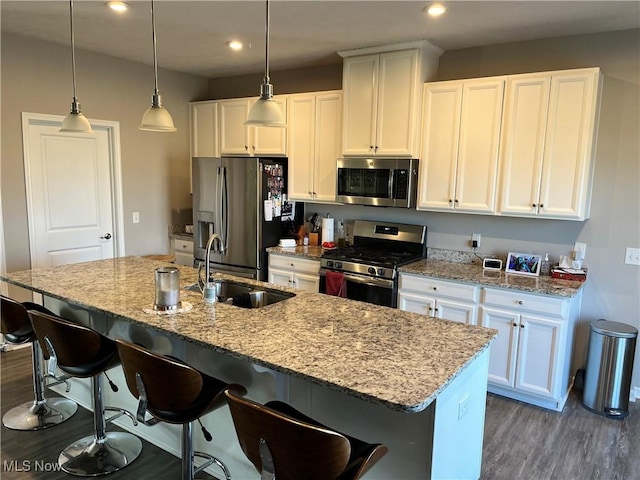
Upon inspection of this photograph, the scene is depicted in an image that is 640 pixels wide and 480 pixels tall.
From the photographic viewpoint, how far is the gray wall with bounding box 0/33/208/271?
3.89 meters

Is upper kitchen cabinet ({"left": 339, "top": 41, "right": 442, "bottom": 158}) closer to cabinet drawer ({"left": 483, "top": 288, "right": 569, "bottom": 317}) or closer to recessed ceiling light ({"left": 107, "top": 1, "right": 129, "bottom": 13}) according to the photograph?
cabinet drawer ({"left": 483, "top": 288, "right": 569, "bottom": 317})

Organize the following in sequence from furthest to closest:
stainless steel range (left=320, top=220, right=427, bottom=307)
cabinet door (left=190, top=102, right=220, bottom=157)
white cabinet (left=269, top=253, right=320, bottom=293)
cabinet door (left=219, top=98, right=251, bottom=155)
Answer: cabinet door (left=190, top=102, right=220, bottom=157)
cabinet door (left=219, top=98, right=251, bottom=155)
white cabinet (left=269, top=253, right=320, bottom=293)
stainless steel range (left=320, top=220, right=427, bottom=307)

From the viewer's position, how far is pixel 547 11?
2.92 m

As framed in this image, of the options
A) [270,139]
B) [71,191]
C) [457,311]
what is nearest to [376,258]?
[457,311]

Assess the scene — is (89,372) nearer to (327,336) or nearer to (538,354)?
(327,336)

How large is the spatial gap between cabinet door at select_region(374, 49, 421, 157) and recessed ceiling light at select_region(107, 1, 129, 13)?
201 centimetres

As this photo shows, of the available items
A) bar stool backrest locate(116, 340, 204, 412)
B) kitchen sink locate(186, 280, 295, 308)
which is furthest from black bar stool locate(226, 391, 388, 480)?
kitchen sink locate(186, 280, 295, 308)

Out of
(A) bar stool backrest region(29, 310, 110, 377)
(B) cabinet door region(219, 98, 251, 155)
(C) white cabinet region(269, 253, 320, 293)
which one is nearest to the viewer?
(A) bar stool backrest region(29, 310, 110, 377)

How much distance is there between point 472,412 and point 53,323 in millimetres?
2036

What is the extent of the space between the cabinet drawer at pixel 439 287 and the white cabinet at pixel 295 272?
868 mm

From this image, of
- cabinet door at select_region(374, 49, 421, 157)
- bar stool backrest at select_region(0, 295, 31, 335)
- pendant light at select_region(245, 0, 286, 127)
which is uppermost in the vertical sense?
cabinet door at select_region(374, 49, 421, 157)

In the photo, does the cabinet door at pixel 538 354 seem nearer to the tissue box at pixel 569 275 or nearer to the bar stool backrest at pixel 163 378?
the tissue box at pixel 569 275

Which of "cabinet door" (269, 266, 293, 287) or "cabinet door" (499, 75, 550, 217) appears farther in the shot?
"cabinet door" (269, 266, 293, 287)

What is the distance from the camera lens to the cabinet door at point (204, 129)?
5055mm
